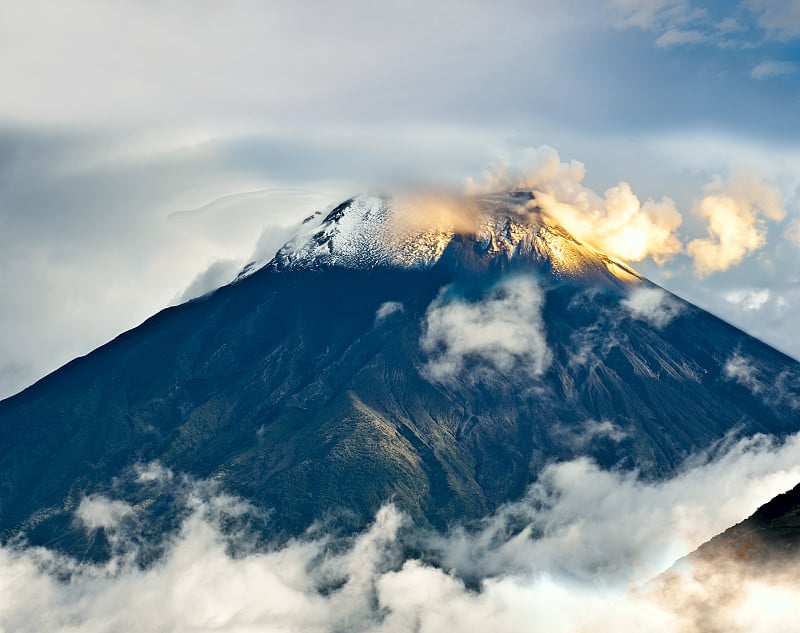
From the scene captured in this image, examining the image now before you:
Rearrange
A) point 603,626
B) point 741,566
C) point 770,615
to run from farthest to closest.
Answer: point 603,626 → point 741,566 → point 770,615

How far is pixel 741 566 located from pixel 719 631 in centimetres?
681

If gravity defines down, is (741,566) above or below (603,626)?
above

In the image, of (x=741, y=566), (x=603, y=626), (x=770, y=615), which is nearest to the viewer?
(x=770, y=615)

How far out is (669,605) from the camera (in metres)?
117

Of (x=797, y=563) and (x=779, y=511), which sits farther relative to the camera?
(x=779, y=511)

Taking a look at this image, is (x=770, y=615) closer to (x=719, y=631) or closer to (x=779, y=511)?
(x=719, y=631)

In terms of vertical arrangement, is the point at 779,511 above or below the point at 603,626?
above

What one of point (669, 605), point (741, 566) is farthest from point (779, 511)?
point (669, 605)

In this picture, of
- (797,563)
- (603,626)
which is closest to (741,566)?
(797,563)

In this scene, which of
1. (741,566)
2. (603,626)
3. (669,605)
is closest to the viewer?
(741,566)

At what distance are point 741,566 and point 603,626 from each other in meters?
30.2

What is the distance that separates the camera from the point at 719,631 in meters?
107

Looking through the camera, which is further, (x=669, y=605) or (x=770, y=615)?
(x=669, y=605)

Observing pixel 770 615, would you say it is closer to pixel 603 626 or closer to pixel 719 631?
pixel 719 631
